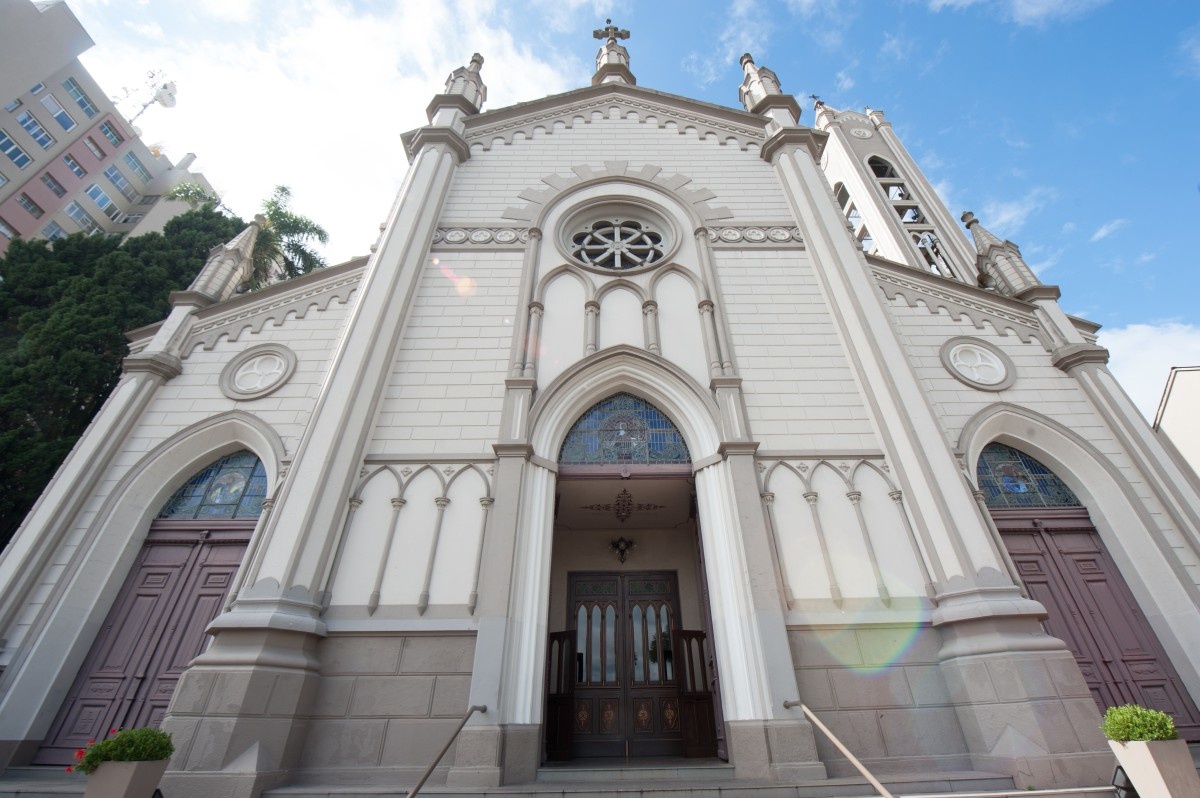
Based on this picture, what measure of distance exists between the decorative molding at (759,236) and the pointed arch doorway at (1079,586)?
4864mm

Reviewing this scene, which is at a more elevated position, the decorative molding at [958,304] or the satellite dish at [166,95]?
the satellite dish at [166,95]

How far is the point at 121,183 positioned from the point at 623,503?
4274 centimetres

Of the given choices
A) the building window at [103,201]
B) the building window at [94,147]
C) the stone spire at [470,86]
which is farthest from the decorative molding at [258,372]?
the building window at [94,147]

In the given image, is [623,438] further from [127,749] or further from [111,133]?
[111,133]

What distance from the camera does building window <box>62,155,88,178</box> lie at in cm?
3009

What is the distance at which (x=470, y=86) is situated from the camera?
13531 millimetres

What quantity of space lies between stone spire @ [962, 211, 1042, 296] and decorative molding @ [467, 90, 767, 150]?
17.2ft

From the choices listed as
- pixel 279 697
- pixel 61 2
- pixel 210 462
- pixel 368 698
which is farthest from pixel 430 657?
pixel 61 2

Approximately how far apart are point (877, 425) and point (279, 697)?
7.83 m

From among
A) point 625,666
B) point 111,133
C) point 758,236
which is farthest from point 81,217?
point 625,666

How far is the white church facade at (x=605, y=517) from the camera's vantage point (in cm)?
564

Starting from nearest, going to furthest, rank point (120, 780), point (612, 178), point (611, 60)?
point (120, 780) < point (612, 178) < point (611, 60)

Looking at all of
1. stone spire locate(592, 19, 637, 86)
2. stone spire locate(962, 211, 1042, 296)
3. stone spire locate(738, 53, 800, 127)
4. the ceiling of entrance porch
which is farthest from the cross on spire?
the ceiling of entrance porch

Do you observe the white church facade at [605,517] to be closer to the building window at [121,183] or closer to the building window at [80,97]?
the building window at [80,97]
